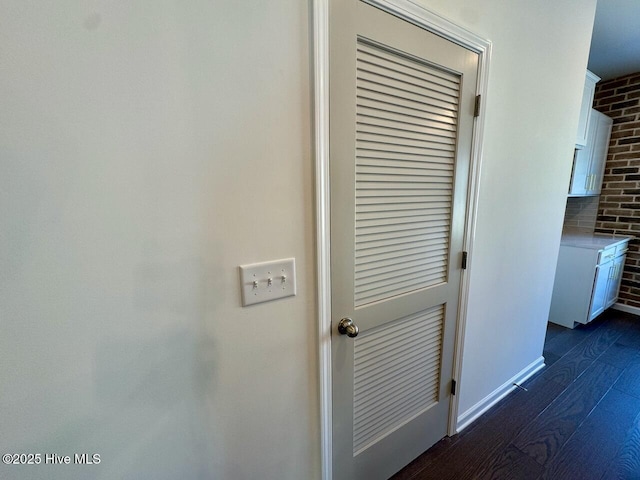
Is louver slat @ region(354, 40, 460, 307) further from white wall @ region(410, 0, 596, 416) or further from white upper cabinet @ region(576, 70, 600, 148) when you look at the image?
white upper cabinet @ region(576, 70, 600, 148)

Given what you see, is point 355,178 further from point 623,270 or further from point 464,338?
point 623,270

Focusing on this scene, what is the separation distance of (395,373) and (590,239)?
3270mm

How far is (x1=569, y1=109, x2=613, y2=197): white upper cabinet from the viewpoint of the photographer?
272cm

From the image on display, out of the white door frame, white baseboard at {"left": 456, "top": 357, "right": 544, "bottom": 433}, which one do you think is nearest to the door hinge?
the white door frame

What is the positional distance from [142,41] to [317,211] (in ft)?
1.97

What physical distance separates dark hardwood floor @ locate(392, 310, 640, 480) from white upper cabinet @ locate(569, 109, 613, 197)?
1726mm

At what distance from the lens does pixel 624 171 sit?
3.01 meters

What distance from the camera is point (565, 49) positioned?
64.7 inches

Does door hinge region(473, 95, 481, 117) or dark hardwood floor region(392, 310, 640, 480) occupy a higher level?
door hinge region(473, 95, 481, 117)

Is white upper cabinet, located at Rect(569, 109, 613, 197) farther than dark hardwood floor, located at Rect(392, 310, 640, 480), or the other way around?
white upper cabinet, located at Rect(569, 109, 613, 197)

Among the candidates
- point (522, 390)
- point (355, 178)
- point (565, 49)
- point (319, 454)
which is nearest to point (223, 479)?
point (319, 454)

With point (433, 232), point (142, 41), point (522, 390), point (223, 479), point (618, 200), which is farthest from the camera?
point (618, 200)

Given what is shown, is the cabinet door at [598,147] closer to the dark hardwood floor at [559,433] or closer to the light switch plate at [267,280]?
the dark hardwood floor at [559,433]

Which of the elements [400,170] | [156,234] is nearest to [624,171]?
[400,170]
